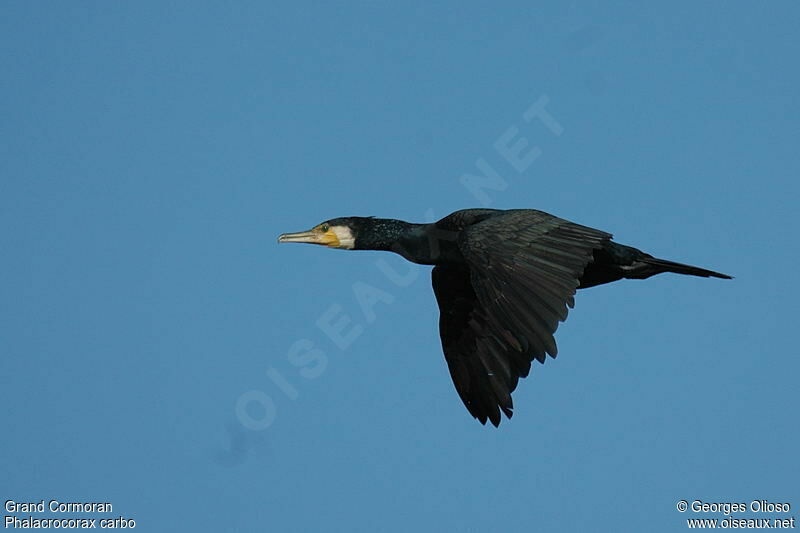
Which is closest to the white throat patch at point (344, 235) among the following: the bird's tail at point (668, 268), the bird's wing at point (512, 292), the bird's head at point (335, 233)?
the bird's head at point (335, 233)

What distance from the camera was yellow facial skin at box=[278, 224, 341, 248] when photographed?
501 inches

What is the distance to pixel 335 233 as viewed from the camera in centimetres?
1278

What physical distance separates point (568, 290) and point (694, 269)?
2.43 metres

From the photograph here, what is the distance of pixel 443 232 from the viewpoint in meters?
12.3

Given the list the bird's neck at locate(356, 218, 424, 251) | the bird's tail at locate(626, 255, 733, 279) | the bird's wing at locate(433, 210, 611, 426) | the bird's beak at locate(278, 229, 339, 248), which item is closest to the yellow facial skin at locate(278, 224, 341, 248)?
the bird's beak at locate(278, 229, 339, 248)

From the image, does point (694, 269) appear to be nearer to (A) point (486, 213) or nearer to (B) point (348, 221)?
(A) point (486, 213)

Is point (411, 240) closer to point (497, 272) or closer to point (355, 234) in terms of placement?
point (355, 234)

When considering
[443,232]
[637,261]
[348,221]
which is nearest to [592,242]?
[637,261]

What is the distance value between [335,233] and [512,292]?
3.53m

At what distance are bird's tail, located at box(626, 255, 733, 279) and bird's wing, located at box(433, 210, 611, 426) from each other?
125cm

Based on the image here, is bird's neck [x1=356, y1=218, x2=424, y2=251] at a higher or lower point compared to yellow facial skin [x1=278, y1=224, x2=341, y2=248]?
lower

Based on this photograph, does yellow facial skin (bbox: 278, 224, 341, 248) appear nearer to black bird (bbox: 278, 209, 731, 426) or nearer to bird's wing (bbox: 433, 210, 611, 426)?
black bird (bbox: 278, 209, 731, 426)

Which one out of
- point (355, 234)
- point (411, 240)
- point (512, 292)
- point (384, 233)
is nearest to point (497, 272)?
point (512, 292)

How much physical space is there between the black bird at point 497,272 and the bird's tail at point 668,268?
10 millimetres
